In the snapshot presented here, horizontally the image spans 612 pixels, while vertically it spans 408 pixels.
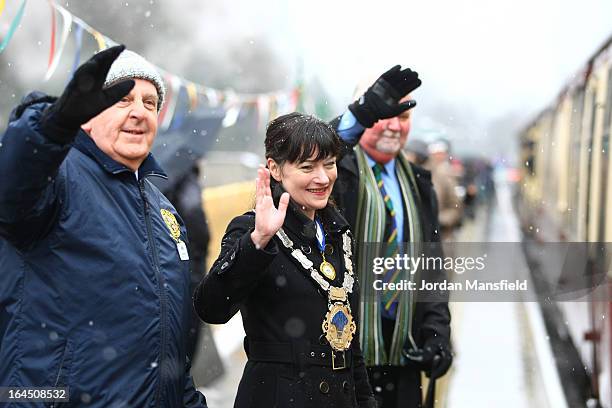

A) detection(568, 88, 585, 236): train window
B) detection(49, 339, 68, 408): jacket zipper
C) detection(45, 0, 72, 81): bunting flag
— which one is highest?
detection(568, 88, 585, 236): train window

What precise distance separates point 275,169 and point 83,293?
0.70 metres

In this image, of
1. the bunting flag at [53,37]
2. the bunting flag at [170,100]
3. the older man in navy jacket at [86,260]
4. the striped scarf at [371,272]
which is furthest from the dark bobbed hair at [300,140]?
the bunting flag at [170,100]

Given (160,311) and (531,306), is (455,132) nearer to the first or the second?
(160,311)

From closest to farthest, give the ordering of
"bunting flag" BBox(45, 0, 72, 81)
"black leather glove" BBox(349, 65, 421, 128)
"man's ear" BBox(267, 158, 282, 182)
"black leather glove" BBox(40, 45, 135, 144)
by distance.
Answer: "black leather glove" BBox(40, 45, 135, 144) → "man's ear" BBox(267, 158, 282, 182) → "black leather glove" BBox(349, 65, 421, 128) → "bunting flag" BBox(45, 0, 72, 81)

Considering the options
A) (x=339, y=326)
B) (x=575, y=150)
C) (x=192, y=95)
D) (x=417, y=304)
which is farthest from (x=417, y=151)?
(x=339, y=326)

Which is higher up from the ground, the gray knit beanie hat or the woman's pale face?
the gray knit beanie hat

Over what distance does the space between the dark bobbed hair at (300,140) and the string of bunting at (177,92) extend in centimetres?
123

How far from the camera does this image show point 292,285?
8.80 ft

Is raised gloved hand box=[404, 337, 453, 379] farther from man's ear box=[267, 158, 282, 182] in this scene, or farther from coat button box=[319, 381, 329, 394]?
man's ear box=[267, 158, 282, 182]

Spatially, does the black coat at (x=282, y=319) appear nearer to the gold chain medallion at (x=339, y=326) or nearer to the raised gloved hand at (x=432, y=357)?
the gold chain medallion at (x=339, y=326)

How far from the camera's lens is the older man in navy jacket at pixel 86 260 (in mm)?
2229

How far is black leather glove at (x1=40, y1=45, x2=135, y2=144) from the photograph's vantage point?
7.13 ft

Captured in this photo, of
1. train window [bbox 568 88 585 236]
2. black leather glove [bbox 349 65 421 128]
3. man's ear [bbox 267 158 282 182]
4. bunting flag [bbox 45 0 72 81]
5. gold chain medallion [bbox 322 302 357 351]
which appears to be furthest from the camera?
train window [bbox 568 88 585 236]

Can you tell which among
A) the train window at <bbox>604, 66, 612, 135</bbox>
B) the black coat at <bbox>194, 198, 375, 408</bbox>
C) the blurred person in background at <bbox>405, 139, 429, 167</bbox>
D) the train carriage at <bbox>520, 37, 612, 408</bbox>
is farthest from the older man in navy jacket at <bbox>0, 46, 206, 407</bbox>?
the blurred person in background at <bbox>405, 139, 429, 167</bbox>
